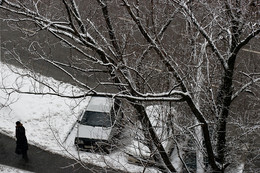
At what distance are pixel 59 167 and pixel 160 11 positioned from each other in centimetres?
579

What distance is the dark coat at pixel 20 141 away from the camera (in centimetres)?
1144

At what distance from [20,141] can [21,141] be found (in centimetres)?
4

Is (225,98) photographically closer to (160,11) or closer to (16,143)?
(160,11)

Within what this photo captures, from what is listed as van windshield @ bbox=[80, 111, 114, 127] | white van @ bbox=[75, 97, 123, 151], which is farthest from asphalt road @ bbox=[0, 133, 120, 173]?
van windshield @ bbox=[80, 111, 114, 127]

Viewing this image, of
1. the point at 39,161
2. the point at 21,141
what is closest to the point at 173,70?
the point at 21,141

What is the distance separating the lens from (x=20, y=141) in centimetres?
1161

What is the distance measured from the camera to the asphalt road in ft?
38.2

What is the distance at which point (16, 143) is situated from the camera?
11961 mm

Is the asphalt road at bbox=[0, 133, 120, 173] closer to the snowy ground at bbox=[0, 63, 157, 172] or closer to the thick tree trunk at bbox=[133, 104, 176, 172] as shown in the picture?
the snowy ground at bbox=[0, 63, 157, 172]

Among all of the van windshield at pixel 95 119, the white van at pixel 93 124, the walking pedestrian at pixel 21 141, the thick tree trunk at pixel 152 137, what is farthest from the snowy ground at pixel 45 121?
the thick tree trunk at pixel 152 137

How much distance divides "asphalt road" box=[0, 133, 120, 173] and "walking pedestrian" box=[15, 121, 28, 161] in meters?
0.26

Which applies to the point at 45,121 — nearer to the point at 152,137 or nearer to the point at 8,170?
the point at 8,170

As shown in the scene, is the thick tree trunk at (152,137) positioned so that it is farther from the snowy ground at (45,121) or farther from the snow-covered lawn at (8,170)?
the snow-covered lawn at (8,170)

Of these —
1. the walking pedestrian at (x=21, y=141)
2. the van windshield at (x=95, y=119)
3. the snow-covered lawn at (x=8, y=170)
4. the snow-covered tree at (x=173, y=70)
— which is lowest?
the snow-covered lawn at (x=8, y=170)
